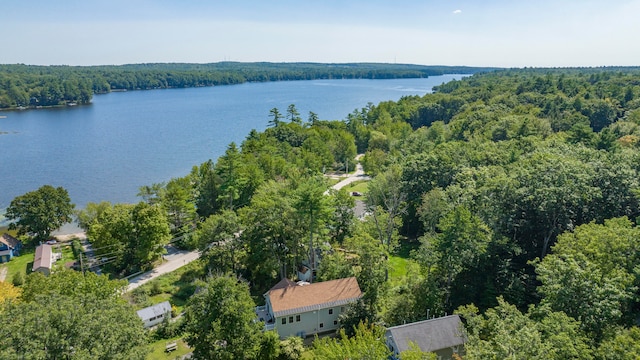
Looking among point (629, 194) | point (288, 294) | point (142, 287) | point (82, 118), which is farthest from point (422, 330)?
point (82, 118)

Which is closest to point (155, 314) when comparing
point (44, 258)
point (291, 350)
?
point (291, 350)

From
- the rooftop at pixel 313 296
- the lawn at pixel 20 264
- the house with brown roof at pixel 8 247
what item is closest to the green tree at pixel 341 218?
the rooftop at pixel 313 296

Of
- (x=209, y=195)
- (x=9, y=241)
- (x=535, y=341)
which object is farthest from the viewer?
(x=209, y=195)

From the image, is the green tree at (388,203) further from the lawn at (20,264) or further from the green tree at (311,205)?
the lawn at (20,264)

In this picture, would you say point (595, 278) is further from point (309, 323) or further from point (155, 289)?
point (155, 289)

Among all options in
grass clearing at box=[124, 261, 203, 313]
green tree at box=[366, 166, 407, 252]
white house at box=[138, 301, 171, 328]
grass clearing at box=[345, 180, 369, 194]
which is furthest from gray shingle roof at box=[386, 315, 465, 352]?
grass clearing at box=[345, 180, 369, 194]

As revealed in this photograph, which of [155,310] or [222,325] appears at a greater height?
[222,325]

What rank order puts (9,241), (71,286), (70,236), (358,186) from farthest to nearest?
1. (358,186)
2. (70,236)
3. (9,241)
4. (71,286)

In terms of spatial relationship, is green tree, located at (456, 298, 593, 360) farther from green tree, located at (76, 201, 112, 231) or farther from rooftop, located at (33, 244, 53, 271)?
green tree, located at (76, 201, 112, 231)
